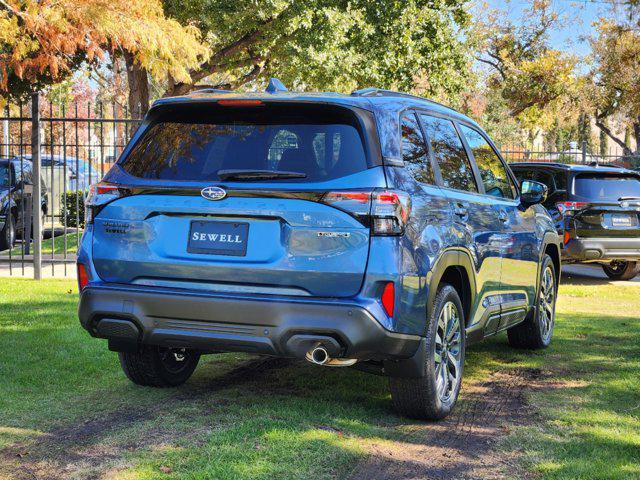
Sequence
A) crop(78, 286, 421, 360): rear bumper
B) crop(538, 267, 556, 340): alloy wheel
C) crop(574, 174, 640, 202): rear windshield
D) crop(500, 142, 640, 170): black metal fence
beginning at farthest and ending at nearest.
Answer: crop(500, 142, 640, 170): black metal fence → crop(574, 174, 640, 202): rear windshield → crop(538, 267, 556, 340): alloy wheel → crop(78, 286, 421, 360): rear bumper

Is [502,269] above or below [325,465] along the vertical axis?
above

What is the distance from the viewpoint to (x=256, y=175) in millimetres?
4730

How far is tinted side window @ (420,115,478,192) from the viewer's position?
5535mm

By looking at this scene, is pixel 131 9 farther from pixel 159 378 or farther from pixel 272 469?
pixel 272 469

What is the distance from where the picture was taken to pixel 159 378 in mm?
5773

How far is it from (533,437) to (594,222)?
855 centimetres

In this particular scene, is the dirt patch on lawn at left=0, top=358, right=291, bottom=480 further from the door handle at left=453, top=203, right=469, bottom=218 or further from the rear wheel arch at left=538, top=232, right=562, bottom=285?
the rear wheel arch at left=538, top=232, right=562, bottom=285

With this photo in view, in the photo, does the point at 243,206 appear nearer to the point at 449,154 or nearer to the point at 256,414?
the point at 256,414

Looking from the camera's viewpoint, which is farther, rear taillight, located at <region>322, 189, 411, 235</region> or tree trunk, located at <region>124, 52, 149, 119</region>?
tree trunk, located at <region>124, 52, 149, 119</region>

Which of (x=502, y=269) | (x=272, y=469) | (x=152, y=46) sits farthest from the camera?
(x=152, y=46)

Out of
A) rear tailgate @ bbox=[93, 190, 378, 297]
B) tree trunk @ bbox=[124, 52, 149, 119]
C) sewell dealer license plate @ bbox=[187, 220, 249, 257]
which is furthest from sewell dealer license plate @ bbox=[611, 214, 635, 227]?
tree trunk @ bbox=[124, 52, 149, 119]

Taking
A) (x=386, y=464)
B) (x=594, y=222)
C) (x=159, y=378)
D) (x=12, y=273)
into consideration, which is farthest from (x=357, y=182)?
(x=12, y=273)

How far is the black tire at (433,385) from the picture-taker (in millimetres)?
4945

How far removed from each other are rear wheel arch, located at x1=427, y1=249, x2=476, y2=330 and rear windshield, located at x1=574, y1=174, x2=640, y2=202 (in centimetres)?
782
